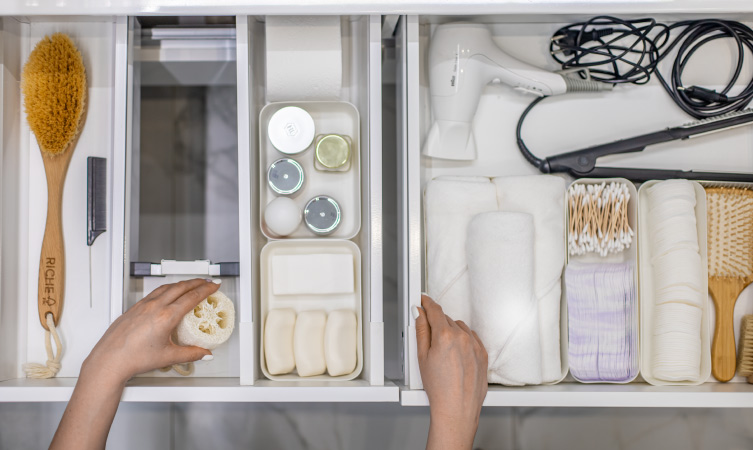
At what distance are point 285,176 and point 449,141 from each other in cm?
30

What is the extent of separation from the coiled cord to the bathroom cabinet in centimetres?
3

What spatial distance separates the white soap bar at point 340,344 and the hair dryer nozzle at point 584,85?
579mm

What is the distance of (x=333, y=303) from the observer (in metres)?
0.95

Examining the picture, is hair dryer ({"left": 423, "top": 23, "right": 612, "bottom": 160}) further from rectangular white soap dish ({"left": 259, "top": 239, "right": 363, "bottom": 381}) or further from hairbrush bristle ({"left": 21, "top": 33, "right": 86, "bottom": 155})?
hairbrush bristle ({"left": 21, "top": 33, "right": 86, "bottom": 155})

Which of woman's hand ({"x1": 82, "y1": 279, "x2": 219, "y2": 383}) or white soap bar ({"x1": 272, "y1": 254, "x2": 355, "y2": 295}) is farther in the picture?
white soap bar ({"x1": 272, "y1": 254, "x2": 355, "y2": 295})

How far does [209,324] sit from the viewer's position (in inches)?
33.7

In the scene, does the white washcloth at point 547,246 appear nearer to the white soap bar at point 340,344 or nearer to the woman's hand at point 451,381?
the woman's hand at point 451,381

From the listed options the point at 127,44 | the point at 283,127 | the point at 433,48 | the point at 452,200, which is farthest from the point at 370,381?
the point at 127,44

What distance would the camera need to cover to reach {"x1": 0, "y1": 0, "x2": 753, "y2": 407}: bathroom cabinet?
821 millimetres

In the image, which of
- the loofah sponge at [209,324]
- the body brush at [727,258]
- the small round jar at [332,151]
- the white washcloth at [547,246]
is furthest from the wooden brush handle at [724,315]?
the loofah sponge at [209,324]

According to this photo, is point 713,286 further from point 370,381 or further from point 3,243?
point 3,243

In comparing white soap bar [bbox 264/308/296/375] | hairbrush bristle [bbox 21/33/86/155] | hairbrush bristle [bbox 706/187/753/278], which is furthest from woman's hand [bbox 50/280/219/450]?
hairbrush bristle [bbox 706/187/753/278]

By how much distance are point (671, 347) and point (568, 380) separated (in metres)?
0.18

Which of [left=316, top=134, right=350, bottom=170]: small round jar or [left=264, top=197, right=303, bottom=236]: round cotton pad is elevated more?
[left=316, top=134, right=350, bottom=170]: small round jar
